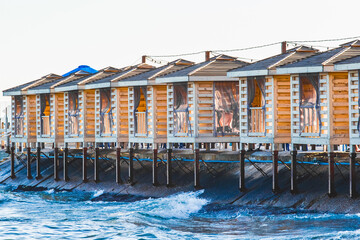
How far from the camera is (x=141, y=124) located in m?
42.1

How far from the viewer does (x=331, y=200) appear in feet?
103

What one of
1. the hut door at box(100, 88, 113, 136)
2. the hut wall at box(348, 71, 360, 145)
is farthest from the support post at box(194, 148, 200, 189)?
the hut wall at box(348, 71, 360, 145)

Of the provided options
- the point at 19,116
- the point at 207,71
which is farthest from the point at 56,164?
the point at 207,71

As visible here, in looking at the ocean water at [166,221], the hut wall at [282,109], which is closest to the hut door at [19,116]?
the ocean water at [166,221]

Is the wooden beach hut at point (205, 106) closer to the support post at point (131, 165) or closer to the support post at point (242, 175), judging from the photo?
the support post at point (242, 175)

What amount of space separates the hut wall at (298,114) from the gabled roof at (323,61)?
Answer: 1.58 feet

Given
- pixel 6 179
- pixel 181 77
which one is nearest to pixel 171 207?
pixel 181 77

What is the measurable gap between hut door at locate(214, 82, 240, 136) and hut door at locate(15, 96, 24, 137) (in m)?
19.8

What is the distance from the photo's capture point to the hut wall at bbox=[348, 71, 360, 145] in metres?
A: 30.7

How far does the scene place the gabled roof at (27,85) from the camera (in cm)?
5375

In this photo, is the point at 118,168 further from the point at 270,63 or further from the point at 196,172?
the point at 270,63

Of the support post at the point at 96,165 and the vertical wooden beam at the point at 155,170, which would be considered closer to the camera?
the vertical wooden beam at the point at 155,170

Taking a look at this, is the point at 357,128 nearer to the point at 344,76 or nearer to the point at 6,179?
the point at 344,76

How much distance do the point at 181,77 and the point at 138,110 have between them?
528 centimetres
